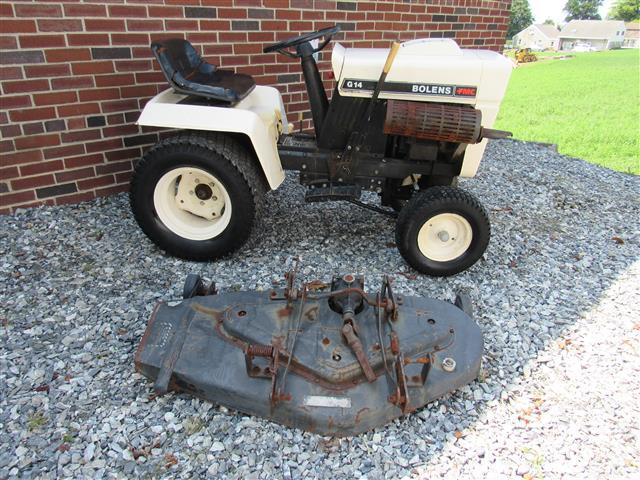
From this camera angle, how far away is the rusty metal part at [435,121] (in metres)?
2.63

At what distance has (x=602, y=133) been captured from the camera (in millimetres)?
8188

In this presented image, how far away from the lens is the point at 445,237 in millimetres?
2965

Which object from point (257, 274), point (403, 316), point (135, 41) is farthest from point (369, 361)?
point (135, 41)

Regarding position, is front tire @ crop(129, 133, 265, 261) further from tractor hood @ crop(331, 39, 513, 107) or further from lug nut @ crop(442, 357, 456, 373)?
lug nut @ crop(442, 357, 456, 373)

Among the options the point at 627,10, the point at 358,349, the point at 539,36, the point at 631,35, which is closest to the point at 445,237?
the point at 358,349

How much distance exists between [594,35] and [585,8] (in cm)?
2848

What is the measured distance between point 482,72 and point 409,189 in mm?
880

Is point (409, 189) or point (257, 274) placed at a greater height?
point (409, 189)

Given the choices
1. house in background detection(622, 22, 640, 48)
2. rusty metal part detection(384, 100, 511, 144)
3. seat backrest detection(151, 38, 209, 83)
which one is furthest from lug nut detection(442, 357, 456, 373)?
house in background detection(622, 22, 640, 48)

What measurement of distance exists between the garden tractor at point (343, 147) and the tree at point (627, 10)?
112761mm

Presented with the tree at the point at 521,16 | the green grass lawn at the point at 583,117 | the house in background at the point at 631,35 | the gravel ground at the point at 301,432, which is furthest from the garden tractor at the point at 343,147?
the house in background at the point at 631,35

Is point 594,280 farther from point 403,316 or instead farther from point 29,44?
point 29,44

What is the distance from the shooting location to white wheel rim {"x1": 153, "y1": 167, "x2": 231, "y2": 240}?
2951 millimetres

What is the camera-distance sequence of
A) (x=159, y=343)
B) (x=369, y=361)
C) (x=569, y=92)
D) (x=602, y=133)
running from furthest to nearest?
(x=569, y=92)
(x=602, y=133)
(x=159, y=343)
(x=369, y=361)
